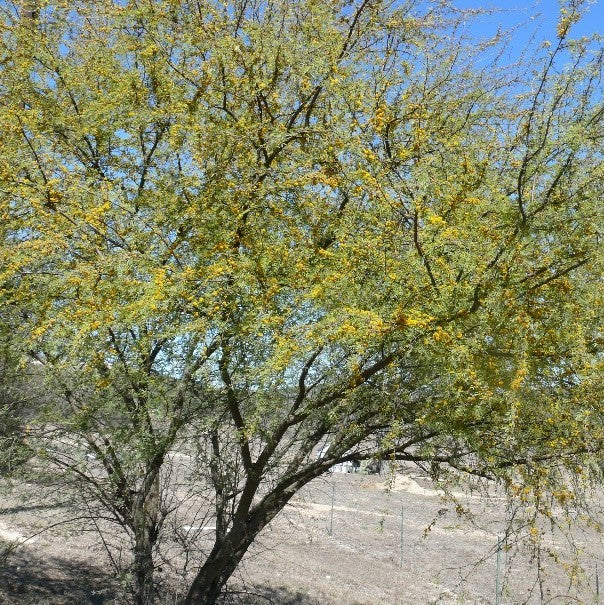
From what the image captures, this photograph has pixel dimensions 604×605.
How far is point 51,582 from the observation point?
10.5 metres

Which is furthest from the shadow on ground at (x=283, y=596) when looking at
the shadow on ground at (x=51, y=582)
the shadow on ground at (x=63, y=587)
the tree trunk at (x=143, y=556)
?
the tree trunk at (x=143, y=556)

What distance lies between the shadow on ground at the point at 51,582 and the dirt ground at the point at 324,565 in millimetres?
17

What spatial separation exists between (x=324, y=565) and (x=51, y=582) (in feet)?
20.2

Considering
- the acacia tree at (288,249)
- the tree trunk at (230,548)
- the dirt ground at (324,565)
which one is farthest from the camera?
the dirt ground at (324,565)

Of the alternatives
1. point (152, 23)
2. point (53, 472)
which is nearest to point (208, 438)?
point (53, 472)

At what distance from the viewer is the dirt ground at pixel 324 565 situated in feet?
28.5

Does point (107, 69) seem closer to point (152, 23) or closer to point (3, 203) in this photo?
point (152, 23)

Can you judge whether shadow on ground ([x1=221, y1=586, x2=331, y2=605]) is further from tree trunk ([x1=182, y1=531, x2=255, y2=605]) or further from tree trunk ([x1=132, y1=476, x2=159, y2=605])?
tree trunk ([x1=182, y1=531, x2=255, y2=605])

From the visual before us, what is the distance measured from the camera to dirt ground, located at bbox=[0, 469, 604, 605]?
867 cm

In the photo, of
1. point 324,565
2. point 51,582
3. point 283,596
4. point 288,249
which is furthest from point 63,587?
point 288,249

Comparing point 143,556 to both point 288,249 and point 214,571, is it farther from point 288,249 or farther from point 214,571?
point 288,249

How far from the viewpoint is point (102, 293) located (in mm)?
4551

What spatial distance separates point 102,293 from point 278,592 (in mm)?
8434

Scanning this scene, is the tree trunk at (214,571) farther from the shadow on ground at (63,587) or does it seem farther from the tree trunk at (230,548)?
the shadow on ground at (63,587)
